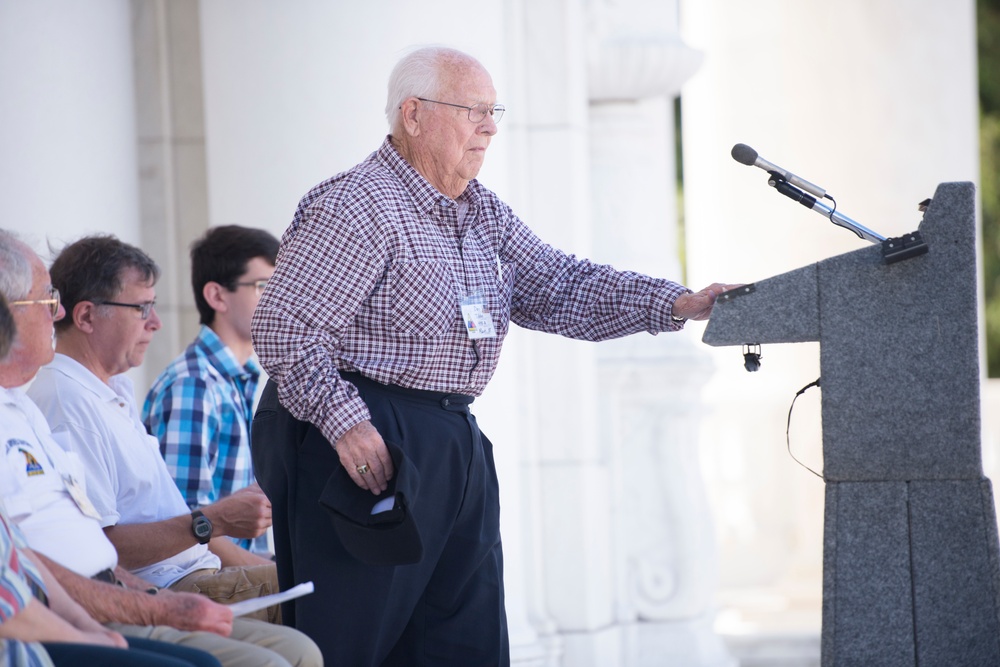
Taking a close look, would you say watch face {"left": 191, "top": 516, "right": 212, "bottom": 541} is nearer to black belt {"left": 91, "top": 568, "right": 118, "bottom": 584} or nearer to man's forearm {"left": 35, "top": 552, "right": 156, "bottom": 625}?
black belt {"left": 91, "top": 568, "right": 118, "bottom": 584}

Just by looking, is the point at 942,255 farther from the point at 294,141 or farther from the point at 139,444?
the point at 294,141

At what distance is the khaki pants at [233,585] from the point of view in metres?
3.36

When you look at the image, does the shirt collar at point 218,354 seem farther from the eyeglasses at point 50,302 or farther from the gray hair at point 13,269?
the gray hair at point 13,269

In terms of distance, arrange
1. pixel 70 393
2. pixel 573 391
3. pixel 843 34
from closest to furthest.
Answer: pixel 70 393, pixel 573 391, pixel 843 34

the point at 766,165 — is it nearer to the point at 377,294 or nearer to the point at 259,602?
the point at 377,294

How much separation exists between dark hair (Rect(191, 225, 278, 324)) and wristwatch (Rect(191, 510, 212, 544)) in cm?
91

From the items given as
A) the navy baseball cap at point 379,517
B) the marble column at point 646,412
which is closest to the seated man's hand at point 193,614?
the navy baseball cap at point 379,517

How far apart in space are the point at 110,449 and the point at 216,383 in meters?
0.57

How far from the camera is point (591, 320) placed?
135 inches

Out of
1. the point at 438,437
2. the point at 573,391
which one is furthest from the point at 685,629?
the point at 438,437

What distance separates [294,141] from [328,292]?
6.26 ft

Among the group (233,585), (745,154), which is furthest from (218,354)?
(745,154)

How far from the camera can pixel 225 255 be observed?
407cm

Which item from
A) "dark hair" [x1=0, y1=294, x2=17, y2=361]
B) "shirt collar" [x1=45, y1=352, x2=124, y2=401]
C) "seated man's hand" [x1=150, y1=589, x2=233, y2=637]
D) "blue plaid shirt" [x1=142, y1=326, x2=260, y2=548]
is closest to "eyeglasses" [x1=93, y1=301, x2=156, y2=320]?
"shirt collar" [x1=45, y1=352, x2=124, y2=401]
